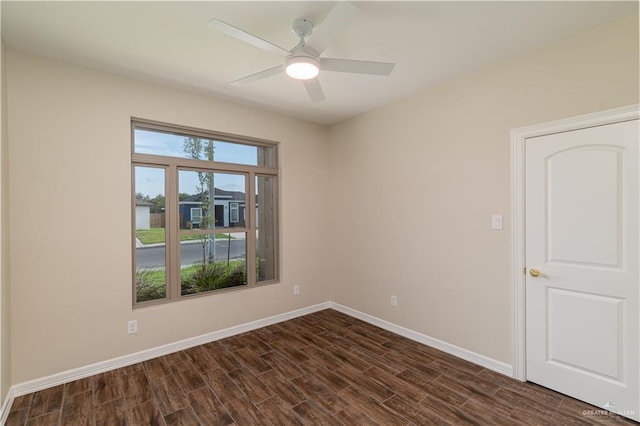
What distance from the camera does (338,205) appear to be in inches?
165

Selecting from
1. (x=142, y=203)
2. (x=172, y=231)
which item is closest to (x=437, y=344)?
(x=172, y=231)

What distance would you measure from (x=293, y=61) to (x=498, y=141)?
189 centimetres

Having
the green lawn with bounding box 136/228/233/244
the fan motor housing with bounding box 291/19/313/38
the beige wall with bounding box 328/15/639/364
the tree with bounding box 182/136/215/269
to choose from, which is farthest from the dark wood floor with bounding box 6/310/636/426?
the fan motor housing with bounding box 291/19/313/38

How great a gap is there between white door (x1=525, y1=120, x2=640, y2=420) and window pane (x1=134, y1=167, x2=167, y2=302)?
3408 millimetres

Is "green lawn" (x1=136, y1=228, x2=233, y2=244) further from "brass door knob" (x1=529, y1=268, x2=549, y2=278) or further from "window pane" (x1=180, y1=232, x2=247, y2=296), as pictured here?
"brass door knob" (x1=529, y1=268, x2=549, y2=278)

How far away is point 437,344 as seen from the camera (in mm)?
3020

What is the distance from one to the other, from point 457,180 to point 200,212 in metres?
2.74

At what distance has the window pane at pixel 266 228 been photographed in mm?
3814

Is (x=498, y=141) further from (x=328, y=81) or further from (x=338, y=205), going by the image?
(x=338, y=205)

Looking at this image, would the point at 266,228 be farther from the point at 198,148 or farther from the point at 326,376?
the point at 326,376

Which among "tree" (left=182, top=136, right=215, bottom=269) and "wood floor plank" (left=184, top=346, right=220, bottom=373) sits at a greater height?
"tree" (left=182, top=136, right=215, bottom=269)

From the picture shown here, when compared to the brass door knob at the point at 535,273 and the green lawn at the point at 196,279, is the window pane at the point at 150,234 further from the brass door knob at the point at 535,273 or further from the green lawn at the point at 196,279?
the brass door knob at the point at 535,273

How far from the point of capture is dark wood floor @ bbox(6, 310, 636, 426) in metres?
2.04

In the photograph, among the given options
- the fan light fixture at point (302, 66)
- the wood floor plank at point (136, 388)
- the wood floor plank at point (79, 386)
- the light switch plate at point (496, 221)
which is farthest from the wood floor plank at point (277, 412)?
the fan light fixture at point (302, 66)
